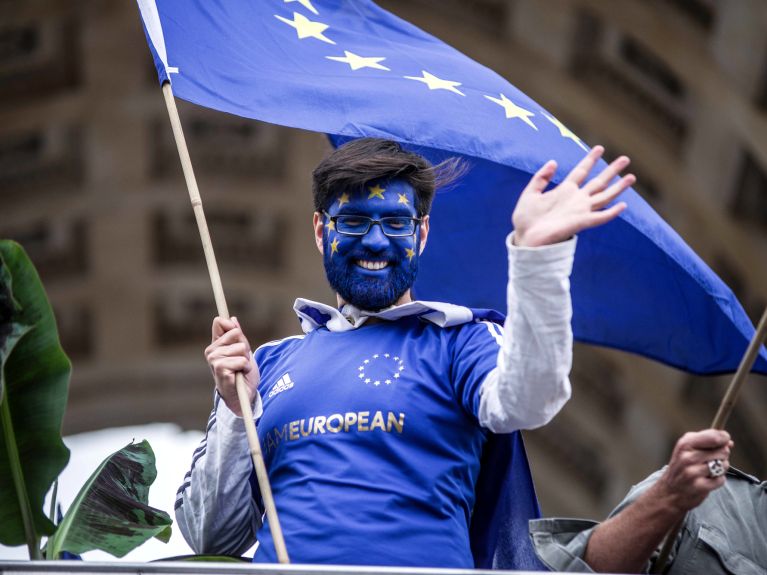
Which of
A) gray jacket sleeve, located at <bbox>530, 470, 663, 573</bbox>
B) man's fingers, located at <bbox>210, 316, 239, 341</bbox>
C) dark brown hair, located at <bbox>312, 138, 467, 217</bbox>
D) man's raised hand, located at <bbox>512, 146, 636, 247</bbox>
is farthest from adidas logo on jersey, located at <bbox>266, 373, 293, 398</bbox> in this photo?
man's raised hand, located at <bbox>512, 146, 636, 247</bbox>

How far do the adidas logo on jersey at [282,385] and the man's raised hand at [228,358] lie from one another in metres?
0.13

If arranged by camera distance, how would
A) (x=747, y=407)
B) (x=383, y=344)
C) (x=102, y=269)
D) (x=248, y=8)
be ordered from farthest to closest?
(x=102, y=269), (x=747, y=407), (x=248, y=8), (x=383, y=344)

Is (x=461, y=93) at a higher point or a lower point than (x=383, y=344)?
higher

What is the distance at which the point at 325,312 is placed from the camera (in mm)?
5555

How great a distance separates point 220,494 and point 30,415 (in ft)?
2.47

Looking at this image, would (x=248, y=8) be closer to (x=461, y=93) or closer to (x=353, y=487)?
(x=461, y=93)

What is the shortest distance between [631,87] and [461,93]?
482 inches

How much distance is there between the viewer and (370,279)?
537 centimetres

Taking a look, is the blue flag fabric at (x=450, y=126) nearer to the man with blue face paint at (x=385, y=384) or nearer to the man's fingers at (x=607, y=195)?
the man with blue face paint at (x=385, y=384)

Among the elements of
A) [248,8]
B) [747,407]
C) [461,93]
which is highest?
[248,8]

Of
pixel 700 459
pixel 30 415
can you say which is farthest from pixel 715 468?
pixel 30 415

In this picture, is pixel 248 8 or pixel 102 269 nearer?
pixel 248 8

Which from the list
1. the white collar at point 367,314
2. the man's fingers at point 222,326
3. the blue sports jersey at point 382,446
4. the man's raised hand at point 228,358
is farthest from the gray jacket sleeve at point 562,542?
the man's fingers at point 222,326

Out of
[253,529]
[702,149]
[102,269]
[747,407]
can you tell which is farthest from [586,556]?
[102,269]
